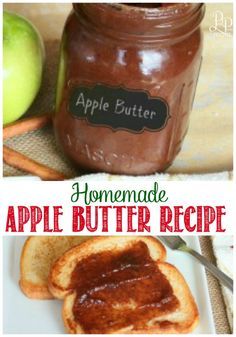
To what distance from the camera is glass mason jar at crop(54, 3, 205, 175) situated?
86 cm

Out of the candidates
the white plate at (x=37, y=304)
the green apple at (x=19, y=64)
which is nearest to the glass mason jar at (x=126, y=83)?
the green apple at (x=19, y=64)

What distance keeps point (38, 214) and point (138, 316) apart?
0.78 ft

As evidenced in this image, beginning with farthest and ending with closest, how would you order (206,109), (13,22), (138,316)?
(206,109) < (13,22) < (138,316)

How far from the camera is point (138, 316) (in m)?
0.85

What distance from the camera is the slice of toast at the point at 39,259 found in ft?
2.93

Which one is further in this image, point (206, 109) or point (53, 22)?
point (53, 22)

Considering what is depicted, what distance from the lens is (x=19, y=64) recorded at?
3.49ft

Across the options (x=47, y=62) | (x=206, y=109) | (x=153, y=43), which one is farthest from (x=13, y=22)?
(x=206, y=109)

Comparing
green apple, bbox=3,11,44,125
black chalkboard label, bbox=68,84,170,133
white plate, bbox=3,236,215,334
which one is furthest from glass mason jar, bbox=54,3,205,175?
white plate, bbox=3,236,215,334

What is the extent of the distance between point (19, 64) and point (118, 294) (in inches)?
18.6

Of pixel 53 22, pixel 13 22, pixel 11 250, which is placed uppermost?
pixel 13 22

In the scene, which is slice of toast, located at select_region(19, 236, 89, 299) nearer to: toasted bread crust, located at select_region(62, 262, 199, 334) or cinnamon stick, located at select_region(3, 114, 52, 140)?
toasted bread crust, located at select_region(62, 262, 199, 334)

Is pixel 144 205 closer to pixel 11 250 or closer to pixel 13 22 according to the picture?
pixel 11 250

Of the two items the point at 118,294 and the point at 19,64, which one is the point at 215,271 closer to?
the point at 118,294
